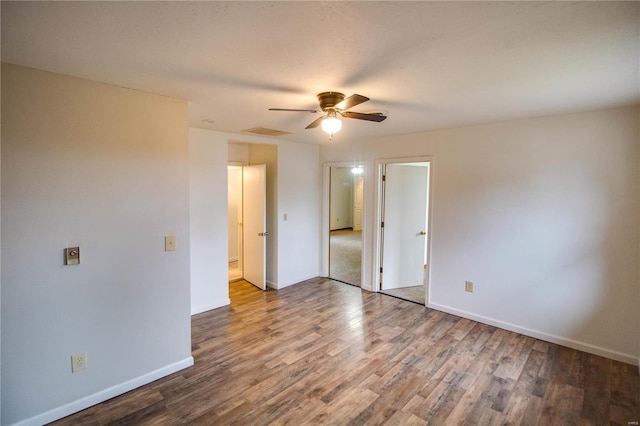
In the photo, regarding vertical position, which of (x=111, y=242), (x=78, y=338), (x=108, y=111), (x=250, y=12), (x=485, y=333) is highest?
(x=250, y=12)

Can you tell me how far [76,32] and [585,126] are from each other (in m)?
3.93

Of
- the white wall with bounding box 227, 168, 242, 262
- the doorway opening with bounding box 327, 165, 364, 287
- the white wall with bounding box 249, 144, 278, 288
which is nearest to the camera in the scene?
the white wall with bounding box 249, 144, 278, 288

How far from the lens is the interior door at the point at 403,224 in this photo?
15.1 ft

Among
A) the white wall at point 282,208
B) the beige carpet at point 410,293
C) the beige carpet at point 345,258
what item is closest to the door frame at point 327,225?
the white wall at point 282,208

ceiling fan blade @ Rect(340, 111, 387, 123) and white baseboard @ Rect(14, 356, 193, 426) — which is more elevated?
ceiling fan blade @ Rect(340, 111, 387, 123)

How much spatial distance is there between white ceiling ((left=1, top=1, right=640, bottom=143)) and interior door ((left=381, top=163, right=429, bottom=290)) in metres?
2.06

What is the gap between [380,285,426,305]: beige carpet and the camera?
14.4 feet

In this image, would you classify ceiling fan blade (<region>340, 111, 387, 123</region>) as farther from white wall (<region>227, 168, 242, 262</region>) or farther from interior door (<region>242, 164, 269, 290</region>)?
white wall (<region>227, 168, 242, 262</region>)

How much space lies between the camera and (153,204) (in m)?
2.48

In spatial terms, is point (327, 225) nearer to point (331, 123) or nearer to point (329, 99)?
point (331, 123)

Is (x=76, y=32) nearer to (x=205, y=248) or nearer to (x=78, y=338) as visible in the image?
(x=78, y=338)

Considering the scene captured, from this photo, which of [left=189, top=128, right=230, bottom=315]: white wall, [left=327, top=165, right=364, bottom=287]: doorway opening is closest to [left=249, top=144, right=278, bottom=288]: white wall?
[left=189, top=128, right=230, bottom=315]: white wall

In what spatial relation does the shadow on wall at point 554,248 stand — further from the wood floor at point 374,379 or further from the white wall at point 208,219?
the white wall at point 208,219

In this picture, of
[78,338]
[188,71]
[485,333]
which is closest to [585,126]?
[485,333]
